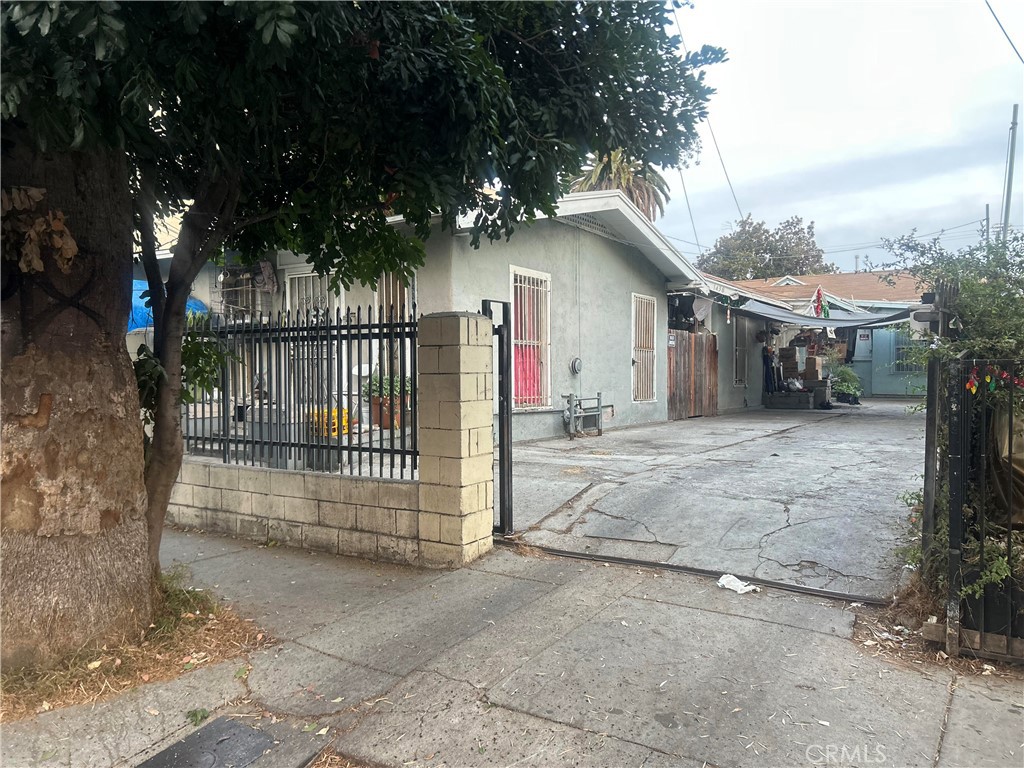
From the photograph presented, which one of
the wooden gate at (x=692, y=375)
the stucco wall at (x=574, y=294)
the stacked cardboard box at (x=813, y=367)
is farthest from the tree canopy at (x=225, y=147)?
the stacked cardboard box at (x=813, y=367)

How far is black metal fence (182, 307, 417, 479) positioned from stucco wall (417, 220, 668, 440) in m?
3.84

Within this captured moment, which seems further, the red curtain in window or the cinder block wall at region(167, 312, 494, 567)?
the red curtain in window

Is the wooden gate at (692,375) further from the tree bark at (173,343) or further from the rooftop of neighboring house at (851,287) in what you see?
the tree bark at (173,343)

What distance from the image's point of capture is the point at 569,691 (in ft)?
11.2

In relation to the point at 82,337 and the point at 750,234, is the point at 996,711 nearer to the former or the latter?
the point at 82,337

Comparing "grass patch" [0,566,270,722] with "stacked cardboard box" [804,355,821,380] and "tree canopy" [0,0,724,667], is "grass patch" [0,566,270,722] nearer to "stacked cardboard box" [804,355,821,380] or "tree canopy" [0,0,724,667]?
"tree canopy" [0,0,724,667]

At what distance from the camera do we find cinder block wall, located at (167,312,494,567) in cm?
530

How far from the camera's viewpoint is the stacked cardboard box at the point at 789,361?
68.0 feet

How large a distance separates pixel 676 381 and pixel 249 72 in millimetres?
14029

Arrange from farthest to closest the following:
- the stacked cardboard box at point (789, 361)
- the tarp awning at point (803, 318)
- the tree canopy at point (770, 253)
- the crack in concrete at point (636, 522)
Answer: the tree canopy at point (770, 253) < the stacked cardboard box at point (789, 361) < the tarp awning at point (803, 318) < the crack in concrete at point (636, 522)

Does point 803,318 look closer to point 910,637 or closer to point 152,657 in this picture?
point 910,637

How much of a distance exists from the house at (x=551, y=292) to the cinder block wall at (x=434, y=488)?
4.22 m

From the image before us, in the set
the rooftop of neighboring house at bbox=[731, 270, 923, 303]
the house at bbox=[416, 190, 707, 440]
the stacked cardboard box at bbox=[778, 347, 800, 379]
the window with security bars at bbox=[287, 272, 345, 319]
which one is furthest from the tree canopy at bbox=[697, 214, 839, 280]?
the window with security bars at bbox=[287, 272, 345, 319]

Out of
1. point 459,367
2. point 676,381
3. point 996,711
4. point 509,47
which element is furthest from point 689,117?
point 676,381
